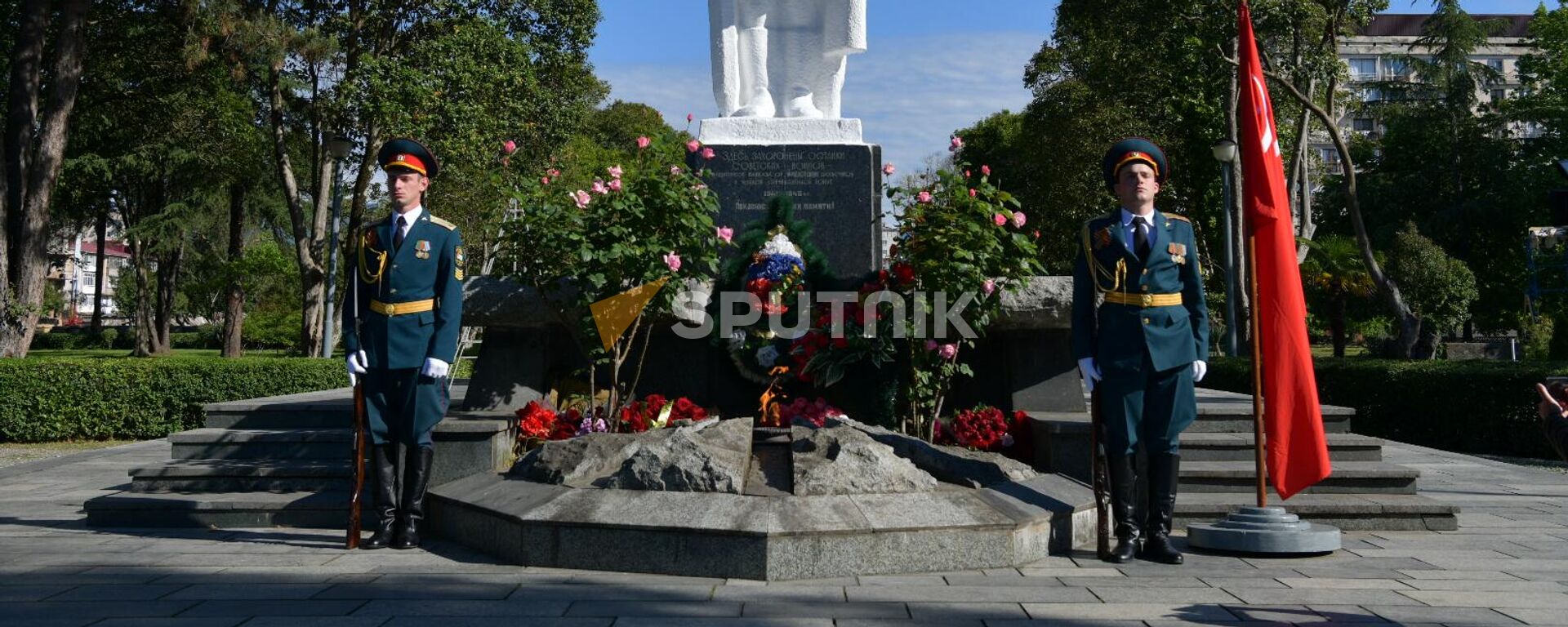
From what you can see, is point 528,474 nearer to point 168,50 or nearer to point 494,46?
point 494,46

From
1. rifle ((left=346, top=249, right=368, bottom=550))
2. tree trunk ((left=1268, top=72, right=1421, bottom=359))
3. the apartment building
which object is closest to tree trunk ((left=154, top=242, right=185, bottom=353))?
tree trunk ((left=1268, top=72, right=1421, bottom=359))

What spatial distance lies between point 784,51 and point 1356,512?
5026mm

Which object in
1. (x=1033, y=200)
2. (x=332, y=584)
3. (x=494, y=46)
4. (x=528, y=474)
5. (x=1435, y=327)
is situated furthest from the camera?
(x=1033, y=200)

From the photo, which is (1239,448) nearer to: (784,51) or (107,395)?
(784,51)

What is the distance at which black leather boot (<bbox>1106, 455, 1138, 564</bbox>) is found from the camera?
527 cm

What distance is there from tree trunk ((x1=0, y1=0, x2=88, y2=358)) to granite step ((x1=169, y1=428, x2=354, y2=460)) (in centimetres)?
1177

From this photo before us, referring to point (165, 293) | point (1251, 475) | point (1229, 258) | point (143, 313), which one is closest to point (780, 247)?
point (1251, 475)

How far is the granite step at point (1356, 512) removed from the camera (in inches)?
244

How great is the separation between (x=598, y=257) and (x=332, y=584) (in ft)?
7.51

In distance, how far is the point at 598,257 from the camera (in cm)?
621

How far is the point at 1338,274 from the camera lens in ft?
85.3

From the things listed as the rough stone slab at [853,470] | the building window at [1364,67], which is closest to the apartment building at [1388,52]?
the building window at [1364,67]

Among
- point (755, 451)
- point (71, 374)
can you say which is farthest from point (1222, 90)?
point (71, 374)

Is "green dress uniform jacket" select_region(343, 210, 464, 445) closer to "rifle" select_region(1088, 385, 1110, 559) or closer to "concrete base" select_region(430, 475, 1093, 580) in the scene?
"concrete base" select_region(430, 475, 1093, 580)
